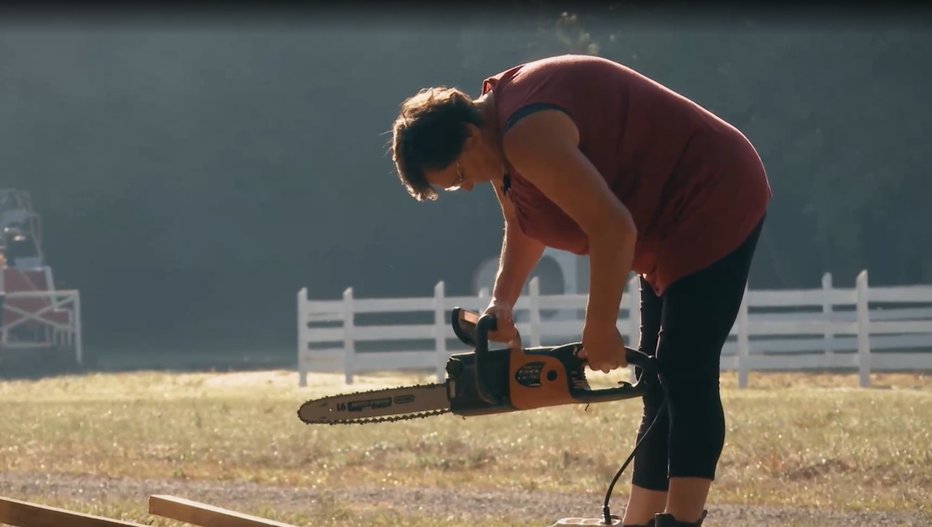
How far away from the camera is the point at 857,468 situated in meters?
8.71

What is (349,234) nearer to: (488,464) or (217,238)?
(217,238)

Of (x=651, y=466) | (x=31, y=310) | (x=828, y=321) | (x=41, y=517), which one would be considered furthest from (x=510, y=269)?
(x=31, y=310)

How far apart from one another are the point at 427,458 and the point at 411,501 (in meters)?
1.91

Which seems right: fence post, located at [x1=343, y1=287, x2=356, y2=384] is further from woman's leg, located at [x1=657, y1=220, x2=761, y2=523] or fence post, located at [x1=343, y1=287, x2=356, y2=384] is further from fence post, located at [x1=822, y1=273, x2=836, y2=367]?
woman's leg, located at [x1=657, y1=220, x2=761, y2=523]

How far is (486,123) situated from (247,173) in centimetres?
3898

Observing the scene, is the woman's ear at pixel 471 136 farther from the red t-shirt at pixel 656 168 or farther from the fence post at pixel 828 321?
the fence post at pixel 828 321

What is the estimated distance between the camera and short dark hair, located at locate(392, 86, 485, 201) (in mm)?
3723

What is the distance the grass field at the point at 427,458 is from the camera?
25.3 feet

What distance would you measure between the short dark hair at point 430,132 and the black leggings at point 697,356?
0.69 m

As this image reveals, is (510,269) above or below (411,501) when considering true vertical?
above

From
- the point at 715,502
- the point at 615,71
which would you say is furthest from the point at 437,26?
the point at 615,71

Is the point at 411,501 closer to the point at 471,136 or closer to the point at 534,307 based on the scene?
the point at 471,136

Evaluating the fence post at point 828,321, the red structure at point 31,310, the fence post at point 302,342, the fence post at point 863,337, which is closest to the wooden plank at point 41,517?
the fence post at point 863,337

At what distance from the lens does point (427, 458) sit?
980cm
